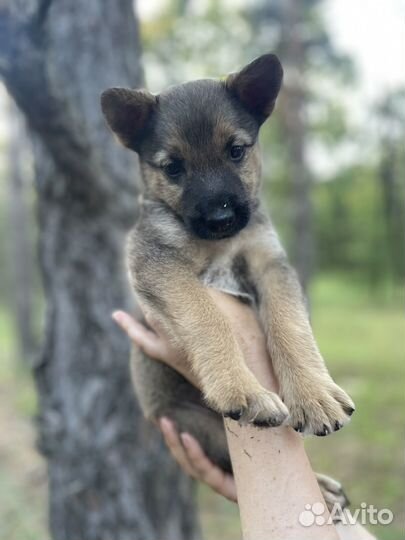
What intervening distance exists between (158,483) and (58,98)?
134 inches

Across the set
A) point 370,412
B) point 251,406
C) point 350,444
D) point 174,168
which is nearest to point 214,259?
point 174,168

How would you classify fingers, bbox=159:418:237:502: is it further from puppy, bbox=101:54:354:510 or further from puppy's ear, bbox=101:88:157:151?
puppy's ear, bbox=101:88:157:151

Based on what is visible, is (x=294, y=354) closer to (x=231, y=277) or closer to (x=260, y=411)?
(x=260, y=411)

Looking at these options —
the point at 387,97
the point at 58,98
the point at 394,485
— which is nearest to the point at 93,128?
the point at 58,98

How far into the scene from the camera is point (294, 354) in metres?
3.14

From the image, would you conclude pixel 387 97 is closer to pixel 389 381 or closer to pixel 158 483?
pixel 389 381

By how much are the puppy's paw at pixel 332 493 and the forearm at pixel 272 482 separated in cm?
64

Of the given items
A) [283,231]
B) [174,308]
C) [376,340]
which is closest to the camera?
[174,308]

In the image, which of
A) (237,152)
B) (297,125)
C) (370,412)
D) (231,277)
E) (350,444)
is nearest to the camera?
(237,152)

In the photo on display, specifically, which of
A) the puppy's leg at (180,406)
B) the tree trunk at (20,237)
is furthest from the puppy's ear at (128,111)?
the tree trunk at (20,237)

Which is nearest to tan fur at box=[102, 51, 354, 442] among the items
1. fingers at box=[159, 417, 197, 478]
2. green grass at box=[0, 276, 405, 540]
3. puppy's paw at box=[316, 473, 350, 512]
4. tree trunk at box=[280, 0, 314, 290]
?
fingers at box=[159, 417, 197, 478]

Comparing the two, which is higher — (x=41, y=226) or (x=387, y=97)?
(x=387, y=97)

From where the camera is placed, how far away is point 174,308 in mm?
3225

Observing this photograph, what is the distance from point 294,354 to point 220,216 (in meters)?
0.82
